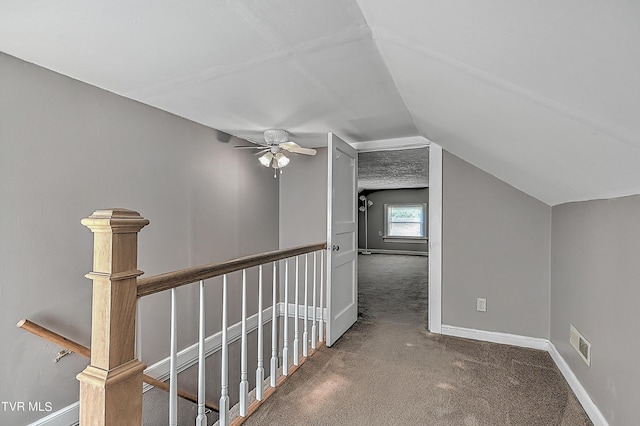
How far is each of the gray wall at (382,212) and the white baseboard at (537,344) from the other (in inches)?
273

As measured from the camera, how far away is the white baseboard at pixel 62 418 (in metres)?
1.97

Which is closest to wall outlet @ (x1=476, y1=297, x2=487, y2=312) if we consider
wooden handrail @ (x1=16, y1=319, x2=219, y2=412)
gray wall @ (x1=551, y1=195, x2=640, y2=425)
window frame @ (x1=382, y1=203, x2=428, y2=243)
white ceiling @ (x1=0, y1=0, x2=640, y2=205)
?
gray wall @ (x1=551, y1=195, x2=640, y2=425)

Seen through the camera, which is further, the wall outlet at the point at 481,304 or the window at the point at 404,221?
the window at the point at 404,221

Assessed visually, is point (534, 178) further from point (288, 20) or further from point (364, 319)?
point (364, 319)

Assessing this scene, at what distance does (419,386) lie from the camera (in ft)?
7.41

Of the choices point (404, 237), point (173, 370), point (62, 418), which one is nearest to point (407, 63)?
point (173, 370)

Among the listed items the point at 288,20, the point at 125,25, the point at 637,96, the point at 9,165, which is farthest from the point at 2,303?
the point at 637,96

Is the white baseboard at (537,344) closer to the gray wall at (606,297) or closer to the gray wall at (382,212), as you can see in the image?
the gray wall at (606,297)

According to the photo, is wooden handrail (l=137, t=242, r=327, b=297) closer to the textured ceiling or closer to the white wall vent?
the white wall vent

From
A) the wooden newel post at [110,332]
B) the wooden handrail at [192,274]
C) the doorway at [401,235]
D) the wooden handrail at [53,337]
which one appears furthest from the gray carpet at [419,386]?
the wooden handrail at [53,337]

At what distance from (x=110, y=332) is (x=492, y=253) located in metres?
3.10

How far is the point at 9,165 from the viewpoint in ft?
5.94

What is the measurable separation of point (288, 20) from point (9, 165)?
5.74 ft

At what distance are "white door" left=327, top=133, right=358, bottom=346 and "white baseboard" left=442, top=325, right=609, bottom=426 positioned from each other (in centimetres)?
102
